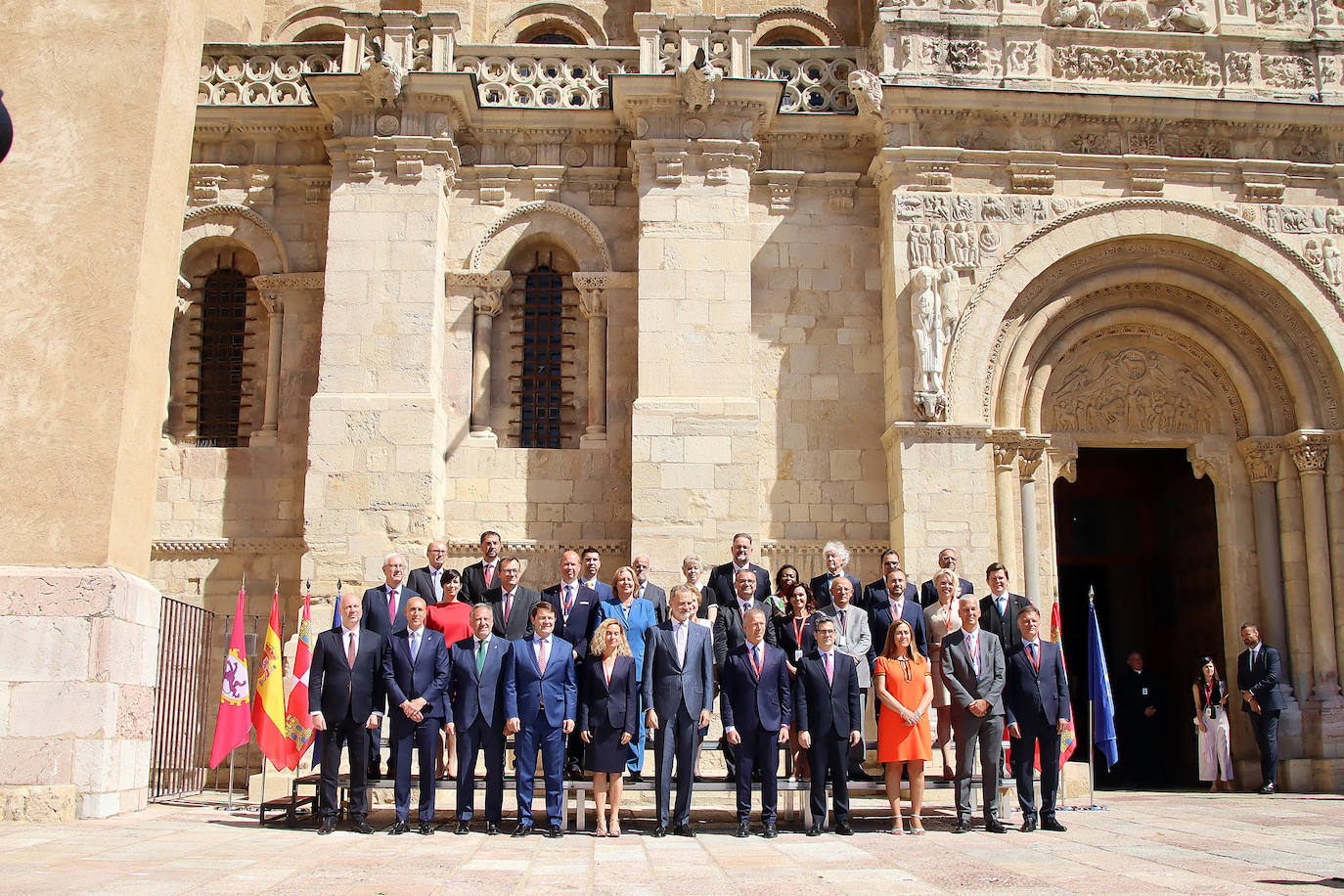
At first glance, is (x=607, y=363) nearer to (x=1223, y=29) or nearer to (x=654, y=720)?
(x=654, y=720)

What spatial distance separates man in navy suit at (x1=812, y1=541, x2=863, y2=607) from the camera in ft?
35.7

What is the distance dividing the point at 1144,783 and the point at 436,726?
441 inches

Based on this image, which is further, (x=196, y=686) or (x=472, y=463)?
(x=472, y=463)

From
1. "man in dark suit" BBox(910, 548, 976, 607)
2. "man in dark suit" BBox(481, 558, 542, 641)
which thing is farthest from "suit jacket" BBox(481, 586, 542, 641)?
"man in dark suit" BBox(910, 548, 976, 607)

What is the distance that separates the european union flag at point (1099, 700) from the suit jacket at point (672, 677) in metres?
4.56

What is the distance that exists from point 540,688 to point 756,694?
5.51 ft

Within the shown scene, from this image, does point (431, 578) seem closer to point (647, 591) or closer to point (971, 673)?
point (647, 591)

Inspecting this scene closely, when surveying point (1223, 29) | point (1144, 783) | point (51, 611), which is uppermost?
point (1223, 29)

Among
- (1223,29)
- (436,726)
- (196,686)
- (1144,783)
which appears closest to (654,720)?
(436,726)

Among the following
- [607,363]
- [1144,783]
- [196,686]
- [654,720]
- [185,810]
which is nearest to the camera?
[654,720]

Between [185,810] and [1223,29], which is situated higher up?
[1223,29]

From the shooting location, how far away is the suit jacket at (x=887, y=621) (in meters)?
10.9

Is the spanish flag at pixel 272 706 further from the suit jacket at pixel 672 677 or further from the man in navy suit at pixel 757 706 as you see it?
the man in navy suit at pixel 757 706

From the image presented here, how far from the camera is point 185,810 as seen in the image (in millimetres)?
11008
